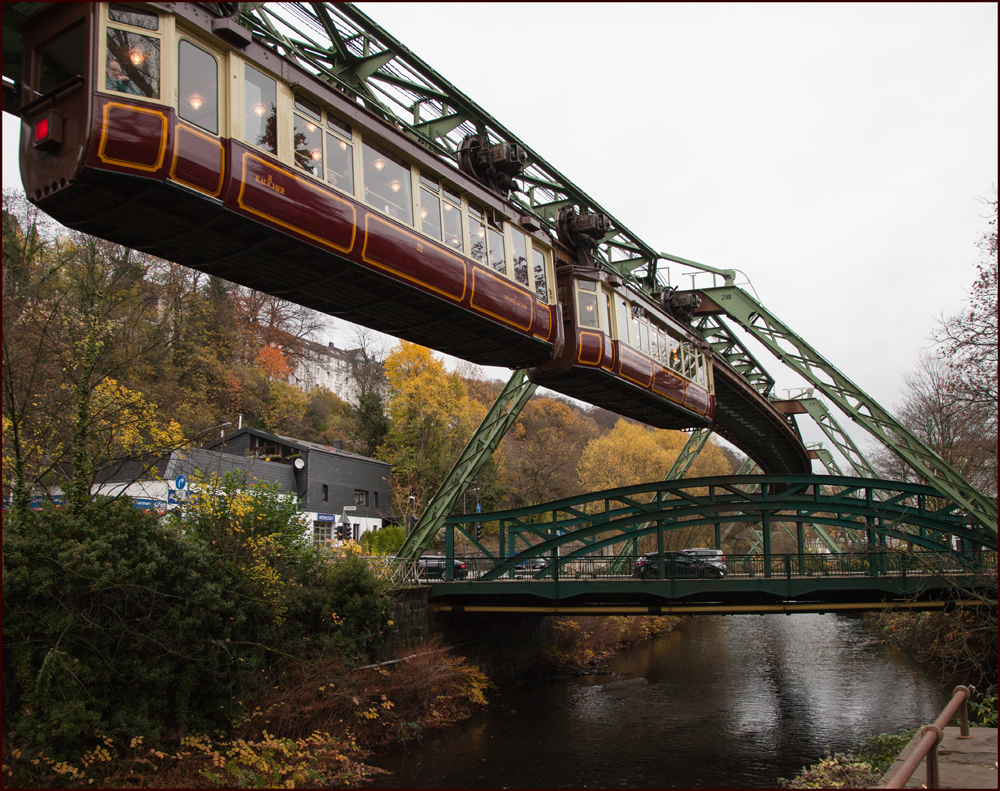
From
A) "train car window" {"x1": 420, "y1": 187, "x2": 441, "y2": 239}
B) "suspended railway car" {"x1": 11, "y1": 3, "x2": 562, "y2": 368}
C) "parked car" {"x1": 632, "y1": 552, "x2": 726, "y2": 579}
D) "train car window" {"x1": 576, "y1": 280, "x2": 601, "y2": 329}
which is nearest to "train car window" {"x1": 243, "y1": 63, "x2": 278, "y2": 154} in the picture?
"suspended railway car" {"x1": 11, "y1": 3, "x2": 562, "y2": 368}

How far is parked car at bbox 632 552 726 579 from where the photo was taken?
18.6m

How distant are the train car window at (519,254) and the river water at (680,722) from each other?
8.68 m

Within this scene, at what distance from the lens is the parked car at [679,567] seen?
731 inches

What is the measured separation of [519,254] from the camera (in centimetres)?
1330

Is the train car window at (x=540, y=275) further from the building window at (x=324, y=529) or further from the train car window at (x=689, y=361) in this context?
the building window at (x=324, y=529)

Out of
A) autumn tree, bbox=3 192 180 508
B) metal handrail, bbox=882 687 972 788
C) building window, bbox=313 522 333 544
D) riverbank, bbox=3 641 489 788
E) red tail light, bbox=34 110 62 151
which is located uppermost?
red tail light, bbox=34 110 62 151

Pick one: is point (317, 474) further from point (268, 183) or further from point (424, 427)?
point (268, 183)

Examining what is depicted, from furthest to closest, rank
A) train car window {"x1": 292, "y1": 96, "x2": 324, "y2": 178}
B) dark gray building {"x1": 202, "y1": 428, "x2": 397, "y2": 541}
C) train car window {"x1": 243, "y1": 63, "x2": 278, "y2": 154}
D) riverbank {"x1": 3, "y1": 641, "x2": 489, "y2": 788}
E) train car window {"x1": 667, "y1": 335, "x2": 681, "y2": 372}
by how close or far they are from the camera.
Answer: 1. dark gray building {"x1": 202, "y1": 428, "x2": 397, "y2": 541}
2. train car window {"x1": 667, "y1": 335, "x2": 681, "y2": 372}
3. riverbank {"x1": 3, "y1": 641, "x2": 489, "y2": 788}
4. train car window {"x1": 292, "y1": 96, "x2": 324, "y2": 178}
5. train car window {"x1": 243, "y1": 63, "x2": 278, "y2": 154}

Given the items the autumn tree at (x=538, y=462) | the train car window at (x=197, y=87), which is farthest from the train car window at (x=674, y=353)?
the autumn tree at (x=538, y=462)

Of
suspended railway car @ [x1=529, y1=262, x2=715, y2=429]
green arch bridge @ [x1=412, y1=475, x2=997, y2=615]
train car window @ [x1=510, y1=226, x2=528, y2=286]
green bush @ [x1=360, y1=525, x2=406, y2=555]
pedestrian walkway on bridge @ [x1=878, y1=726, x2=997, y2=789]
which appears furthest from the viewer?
green bush @ [x1=360, y1=525, x2=406, y2=555]

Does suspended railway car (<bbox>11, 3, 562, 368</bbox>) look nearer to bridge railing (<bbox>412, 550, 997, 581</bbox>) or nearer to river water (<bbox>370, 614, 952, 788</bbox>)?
river water (<bbox>370, 614, 952, 788</bbox>)

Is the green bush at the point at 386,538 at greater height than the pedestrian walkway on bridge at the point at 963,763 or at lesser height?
greater

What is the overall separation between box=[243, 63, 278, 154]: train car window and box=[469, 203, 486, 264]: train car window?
146 inches

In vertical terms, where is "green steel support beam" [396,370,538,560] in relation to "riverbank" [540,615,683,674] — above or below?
above
